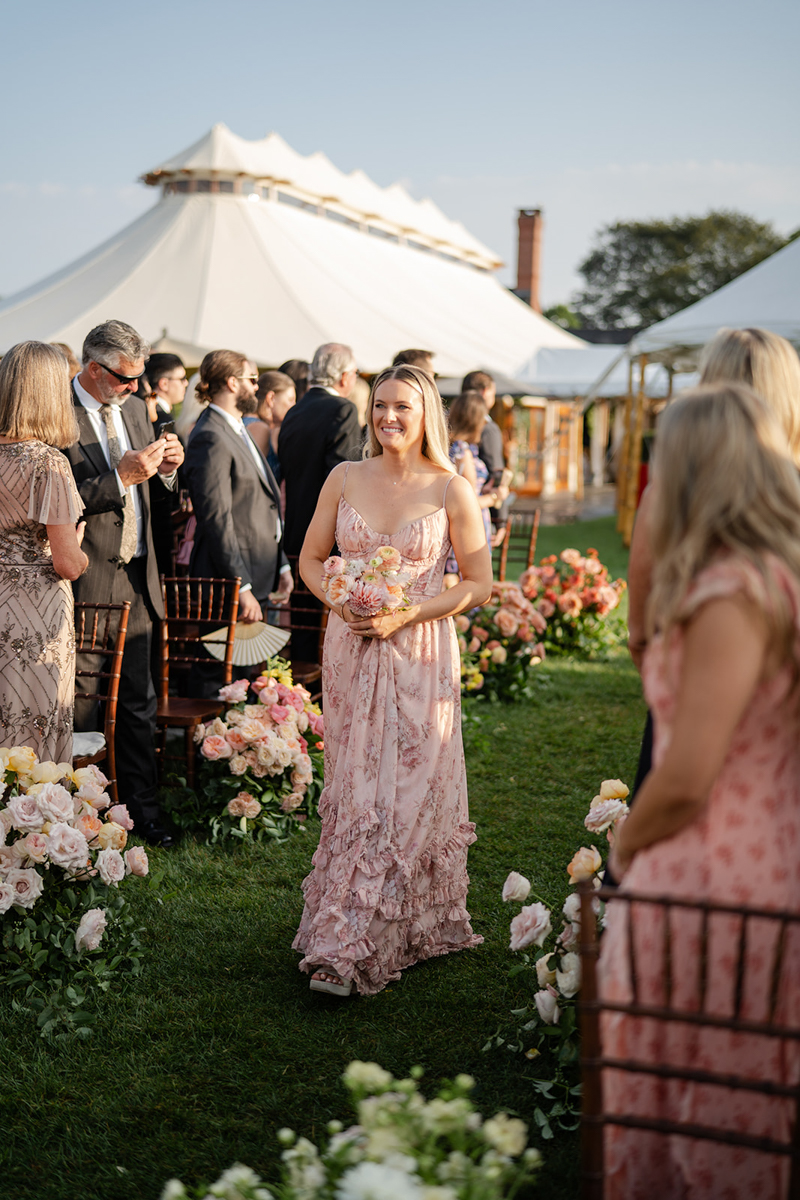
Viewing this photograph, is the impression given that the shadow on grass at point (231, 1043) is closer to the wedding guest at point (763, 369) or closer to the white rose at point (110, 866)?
the white rose at point (110, 866)

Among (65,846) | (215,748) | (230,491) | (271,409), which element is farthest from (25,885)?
(271,409)

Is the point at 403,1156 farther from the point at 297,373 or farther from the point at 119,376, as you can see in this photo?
the point at 297,373

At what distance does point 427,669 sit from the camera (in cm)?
375

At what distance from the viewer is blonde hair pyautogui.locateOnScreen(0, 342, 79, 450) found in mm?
3723

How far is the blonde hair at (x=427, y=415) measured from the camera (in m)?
3.74

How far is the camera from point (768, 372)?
2.12m

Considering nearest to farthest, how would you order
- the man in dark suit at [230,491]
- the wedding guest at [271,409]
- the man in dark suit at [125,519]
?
the man in dark suit at [125,519], the man in dark suit at [230,491], the wedding guest at [271,409]

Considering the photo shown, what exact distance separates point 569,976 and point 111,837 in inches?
63.1

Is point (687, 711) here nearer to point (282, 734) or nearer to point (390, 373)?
point (390, 373)

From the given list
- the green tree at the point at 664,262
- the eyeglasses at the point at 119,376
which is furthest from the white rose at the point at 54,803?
the green tree at the point at 664,262

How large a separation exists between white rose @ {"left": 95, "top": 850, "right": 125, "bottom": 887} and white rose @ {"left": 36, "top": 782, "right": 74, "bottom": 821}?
18 centimetres

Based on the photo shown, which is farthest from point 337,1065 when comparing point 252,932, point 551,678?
point 551,678

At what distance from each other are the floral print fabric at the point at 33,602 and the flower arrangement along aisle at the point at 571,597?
5283 millimetres

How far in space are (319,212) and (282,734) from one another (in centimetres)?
2037
